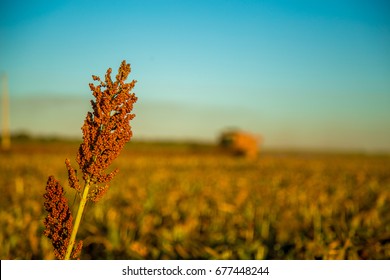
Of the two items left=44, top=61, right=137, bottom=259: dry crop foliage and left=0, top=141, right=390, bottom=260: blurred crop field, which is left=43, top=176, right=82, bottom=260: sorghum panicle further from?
left=0, top=141, right=390, bottom=260: blurred crop field

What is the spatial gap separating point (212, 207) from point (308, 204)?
156cm

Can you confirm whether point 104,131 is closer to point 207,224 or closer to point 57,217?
point 57,217

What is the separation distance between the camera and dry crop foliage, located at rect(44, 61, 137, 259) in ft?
2.28

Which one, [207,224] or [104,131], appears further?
[207,224]

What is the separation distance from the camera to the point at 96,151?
0.70 m

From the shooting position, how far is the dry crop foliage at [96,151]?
696 mm

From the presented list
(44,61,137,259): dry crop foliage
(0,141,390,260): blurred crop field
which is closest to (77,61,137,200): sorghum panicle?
(44,61,137,259): dry crop foliage

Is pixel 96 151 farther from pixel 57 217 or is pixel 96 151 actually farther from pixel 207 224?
pixel 207 224

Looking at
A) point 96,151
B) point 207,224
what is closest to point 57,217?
point 96,151

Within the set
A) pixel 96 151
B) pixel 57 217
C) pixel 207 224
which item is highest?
pixel 96 151

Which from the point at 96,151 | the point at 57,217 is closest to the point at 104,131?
the point at 96,151

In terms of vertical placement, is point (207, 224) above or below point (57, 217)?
below

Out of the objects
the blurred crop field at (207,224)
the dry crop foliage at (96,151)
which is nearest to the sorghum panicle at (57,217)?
the dry crop foliage at (96,151)

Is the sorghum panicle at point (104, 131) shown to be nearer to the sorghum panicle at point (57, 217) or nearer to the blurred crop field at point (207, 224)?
the sorghum panicle at point (57, 217)
